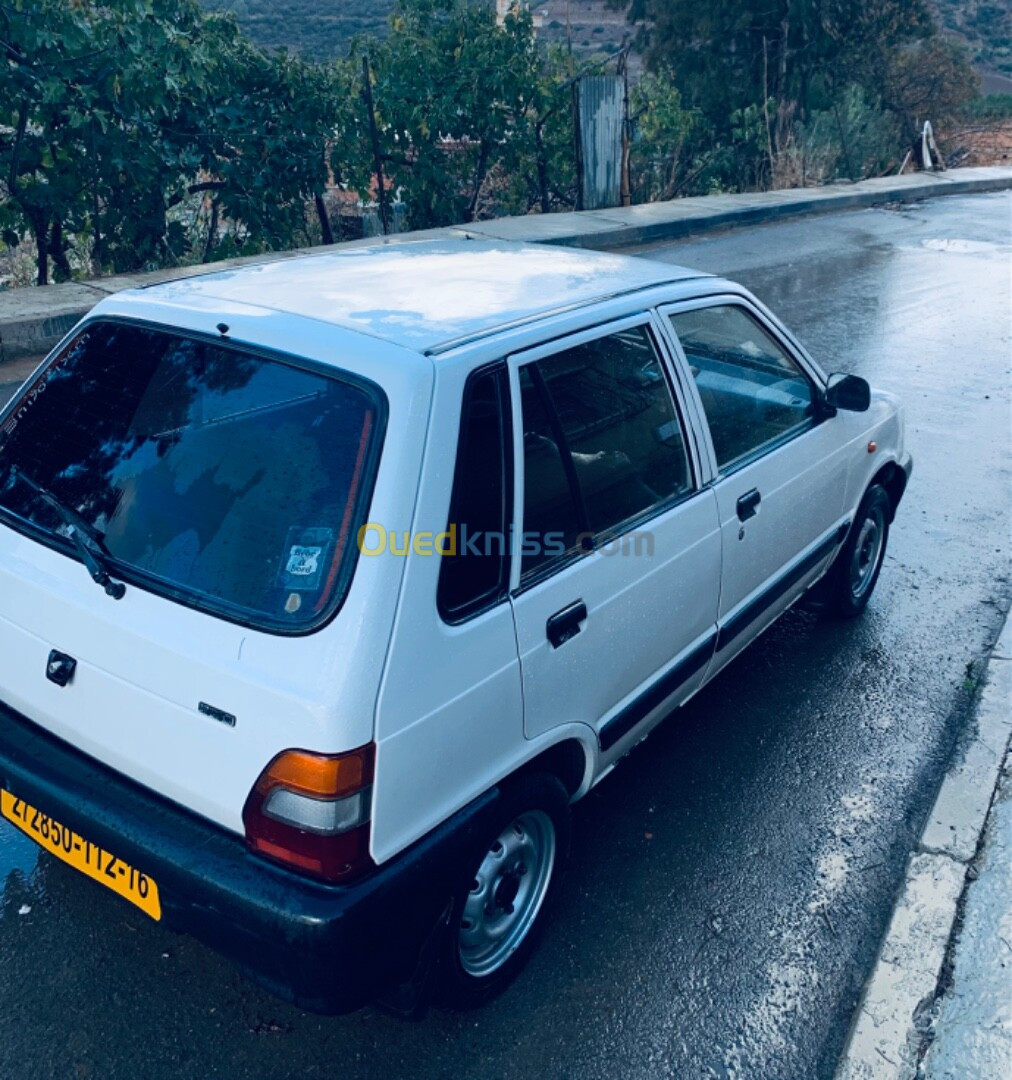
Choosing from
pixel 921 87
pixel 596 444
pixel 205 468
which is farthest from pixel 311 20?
pixel 205 468

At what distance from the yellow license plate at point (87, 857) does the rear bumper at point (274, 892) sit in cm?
3

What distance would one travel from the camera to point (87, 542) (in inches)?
100

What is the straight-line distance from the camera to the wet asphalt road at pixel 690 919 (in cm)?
266

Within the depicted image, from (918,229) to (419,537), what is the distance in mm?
15581

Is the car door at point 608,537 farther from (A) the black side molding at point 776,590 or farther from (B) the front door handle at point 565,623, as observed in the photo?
(A) the black side molding at point 776,590

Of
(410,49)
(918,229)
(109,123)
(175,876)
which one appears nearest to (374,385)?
(175,876)

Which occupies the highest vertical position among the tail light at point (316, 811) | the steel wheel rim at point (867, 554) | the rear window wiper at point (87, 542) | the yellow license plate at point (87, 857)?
the rear window wiper at point (87, 542)

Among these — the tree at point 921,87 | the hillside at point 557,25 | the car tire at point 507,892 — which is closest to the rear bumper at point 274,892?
the car tire at point 507,892

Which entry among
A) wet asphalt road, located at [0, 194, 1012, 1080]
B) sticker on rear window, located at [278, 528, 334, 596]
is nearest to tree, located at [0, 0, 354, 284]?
wet asphalt road, located at [0, 194, 1012, 1080]

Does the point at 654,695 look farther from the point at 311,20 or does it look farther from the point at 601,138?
the point at 311,20

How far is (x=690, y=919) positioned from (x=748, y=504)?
4.46 ft

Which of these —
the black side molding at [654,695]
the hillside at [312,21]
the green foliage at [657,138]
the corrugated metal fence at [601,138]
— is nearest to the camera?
the black side molding at [654,695]

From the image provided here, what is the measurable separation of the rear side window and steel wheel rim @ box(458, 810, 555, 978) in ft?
2.24

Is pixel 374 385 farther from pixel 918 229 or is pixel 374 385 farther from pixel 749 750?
pixel 918 229
